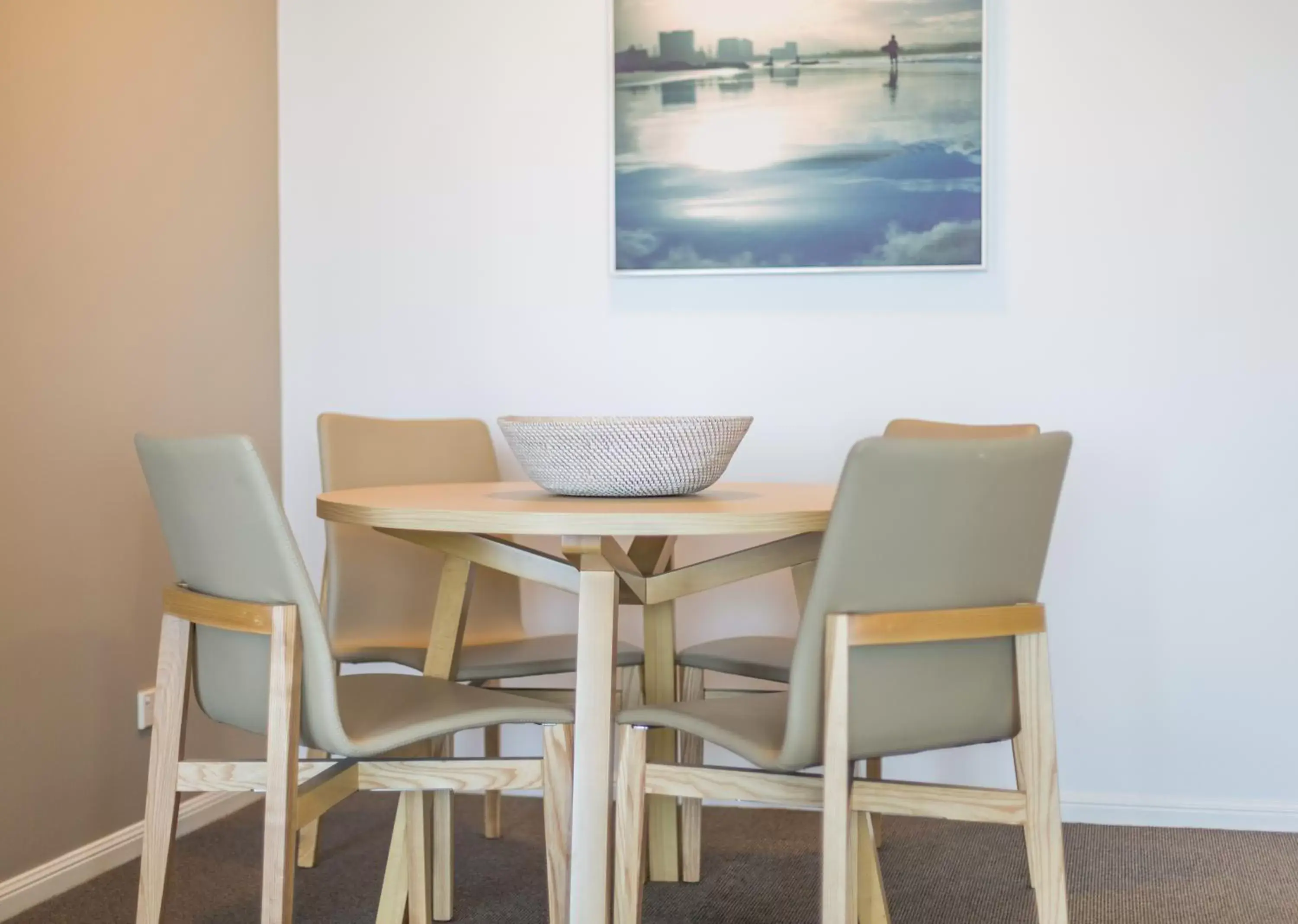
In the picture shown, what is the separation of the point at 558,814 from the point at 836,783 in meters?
0.44

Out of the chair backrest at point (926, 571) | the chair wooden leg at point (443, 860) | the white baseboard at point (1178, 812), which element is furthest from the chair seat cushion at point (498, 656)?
the white baseboard at point (1178, 812)

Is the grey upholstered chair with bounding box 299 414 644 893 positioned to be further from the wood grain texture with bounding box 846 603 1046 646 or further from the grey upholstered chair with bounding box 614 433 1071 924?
the wood grain texture with bounding box 846 603 1046 646

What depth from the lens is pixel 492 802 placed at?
8.96 ft

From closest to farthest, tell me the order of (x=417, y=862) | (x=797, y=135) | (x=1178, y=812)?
(x=417, y=862) → (x=1178, y=812) → (x=797, y=135)

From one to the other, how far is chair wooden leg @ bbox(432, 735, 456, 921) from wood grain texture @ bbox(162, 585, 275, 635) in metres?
0.64

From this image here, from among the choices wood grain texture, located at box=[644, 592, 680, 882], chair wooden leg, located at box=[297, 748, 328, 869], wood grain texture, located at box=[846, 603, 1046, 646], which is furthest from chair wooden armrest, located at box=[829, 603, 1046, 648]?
chair wooden leg, located at box=[297, 748, 328, 869]

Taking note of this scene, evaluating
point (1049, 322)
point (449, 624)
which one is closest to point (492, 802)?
point (449, 624)

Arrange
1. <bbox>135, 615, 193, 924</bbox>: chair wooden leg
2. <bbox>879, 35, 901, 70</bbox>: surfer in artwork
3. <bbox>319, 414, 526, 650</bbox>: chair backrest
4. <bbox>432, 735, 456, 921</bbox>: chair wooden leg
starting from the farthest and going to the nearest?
<bbox>879, 35, 901, 70</bbox>: surfer in artwork
<bbox>319, 414, 526, 650</bbox>: chair backrest
<bbox>432, 735, 456, 921</bbox>: chair wooden leg
<bbox>135, 615, 193, 924</bbox>: chair wooden leg

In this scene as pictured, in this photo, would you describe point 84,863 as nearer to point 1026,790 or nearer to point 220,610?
point 220,610

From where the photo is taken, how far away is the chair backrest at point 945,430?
2.44m

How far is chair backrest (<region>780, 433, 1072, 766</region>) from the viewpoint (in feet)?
5.04

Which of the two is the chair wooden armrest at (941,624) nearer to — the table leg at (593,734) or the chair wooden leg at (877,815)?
the table leg at (593,734)

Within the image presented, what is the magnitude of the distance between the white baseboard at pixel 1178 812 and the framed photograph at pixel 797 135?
1307 millimetres

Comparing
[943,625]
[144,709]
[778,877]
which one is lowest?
[778,877]
